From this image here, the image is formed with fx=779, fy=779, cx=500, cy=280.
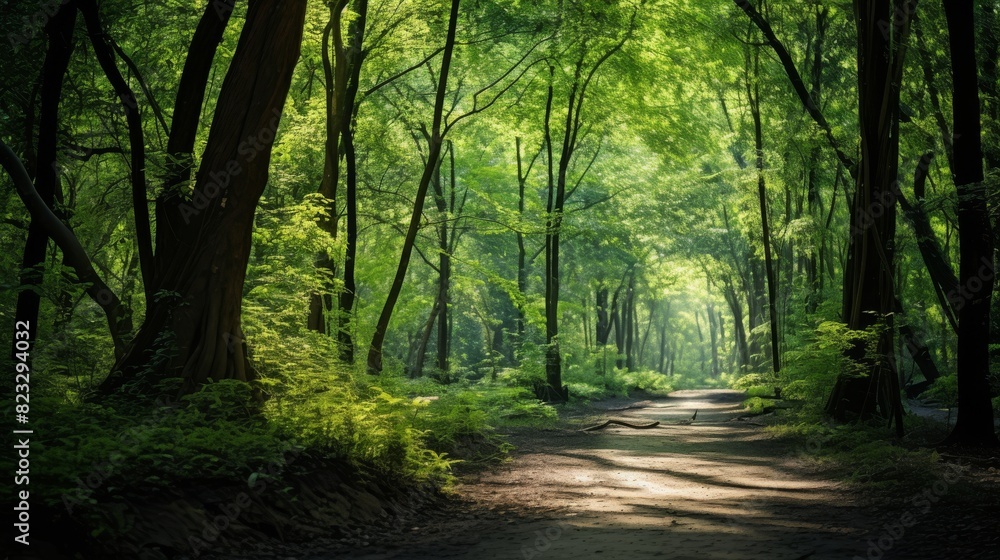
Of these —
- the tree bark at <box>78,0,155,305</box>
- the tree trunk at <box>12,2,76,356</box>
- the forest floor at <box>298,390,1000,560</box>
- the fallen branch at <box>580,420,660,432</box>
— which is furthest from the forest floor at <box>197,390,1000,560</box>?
the fallen branch at <box>580,420,660,432</box>

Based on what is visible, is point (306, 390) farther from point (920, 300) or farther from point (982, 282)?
point (920, 300)

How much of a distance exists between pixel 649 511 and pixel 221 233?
5.53 metres

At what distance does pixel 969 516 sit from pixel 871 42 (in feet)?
27.0

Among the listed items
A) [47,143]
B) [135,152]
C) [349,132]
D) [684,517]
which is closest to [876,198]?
[684,517]

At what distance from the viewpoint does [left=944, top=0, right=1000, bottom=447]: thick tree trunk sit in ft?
32.3

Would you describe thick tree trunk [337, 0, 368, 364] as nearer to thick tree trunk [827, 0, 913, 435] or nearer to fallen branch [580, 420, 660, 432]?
fallen branch [580, 420, 660, 432]

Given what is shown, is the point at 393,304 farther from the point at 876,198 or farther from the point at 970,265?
the point at 970,265

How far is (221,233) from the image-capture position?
881 centimetres

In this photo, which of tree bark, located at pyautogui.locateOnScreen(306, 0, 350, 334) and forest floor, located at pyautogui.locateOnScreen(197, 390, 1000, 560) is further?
tree bark, located at pyautogui.locateOnScreen(306, 0, 350, 334)

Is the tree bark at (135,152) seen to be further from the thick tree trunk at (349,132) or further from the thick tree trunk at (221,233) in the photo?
the thick tree trunk at (349,132)

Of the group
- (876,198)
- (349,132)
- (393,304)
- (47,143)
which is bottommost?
(393,304)

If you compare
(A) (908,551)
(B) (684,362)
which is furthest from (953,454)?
(B) (684,362)

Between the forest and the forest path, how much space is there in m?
0.07

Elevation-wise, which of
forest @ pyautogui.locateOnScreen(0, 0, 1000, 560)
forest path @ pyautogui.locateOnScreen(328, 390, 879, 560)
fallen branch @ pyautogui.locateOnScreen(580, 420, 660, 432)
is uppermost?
forest @ pyautogui.locateOnScreen(0, 0, 1000, 560)
